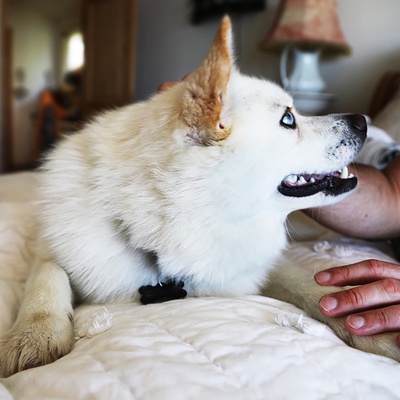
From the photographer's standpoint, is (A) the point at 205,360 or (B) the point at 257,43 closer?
(A) the point at 205,360

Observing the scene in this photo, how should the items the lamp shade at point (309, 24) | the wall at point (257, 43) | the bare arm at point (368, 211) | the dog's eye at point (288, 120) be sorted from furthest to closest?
the wall at point (257, 43)
the lamp shade at point (309, 24)
the bare arm at point (368, 211)
the dog's eye at point (288, 120)

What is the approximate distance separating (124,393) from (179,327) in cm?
17

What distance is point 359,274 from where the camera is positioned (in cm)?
85

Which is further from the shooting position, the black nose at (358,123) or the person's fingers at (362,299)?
the black nose at (358,123)

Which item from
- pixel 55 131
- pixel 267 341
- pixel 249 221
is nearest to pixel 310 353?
pixel 267 341

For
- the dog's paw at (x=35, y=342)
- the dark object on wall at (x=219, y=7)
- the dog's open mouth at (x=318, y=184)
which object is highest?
the dark object on wall at (x=219, y=7)

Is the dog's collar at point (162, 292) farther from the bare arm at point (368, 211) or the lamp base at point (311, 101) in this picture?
the lamp base at point (311, 101)

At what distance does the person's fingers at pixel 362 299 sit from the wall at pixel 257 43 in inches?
73.1

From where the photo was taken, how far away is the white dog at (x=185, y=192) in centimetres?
87

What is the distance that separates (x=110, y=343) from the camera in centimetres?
65

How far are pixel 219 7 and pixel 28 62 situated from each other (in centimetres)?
574

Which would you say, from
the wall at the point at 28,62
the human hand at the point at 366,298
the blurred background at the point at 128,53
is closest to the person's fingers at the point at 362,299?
the human hand at the point at 366,298

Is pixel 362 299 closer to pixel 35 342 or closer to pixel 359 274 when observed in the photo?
pixel 359 274

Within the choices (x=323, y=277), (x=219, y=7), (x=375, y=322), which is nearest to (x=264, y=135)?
(x=323, y=277)
